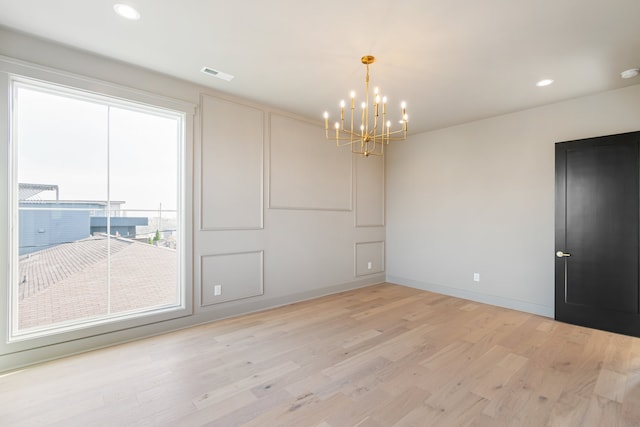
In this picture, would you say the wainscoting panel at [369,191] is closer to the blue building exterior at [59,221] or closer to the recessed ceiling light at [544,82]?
the recessed ceiling light at [544,82]

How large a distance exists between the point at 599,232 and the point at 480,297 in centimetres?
175

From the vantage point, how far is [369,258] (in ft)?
18.4

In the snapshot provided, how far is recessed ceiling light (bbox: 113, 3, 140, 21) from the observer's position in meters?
2.19

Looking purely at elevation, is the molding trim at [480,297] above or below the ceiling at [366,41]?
below

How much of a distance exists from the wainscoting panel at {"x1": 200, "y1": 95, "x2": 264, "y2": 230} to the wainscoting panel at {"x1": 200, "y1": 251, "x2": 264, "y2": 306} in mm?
402

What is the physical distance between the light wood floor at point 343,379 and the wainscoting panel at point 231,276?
431 mm

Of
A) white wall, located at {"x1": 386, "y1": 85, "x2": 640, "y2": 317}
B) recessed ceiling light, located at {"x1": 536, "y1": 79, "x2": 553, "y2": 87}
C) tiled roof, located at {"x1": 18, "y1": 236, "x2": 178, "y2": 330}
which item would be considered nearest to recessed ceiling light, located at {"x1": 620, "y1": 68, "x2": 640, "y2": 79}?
white wall, located at {"x1": 386, "y1": 85, "x2": 640, "y2": 317}

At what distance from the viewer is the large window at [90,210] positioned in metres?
2.64

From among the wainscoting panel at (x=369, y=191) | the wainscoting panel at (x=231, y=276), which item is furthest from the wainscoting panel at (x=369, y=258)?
the wainscoting panel at (x=231, y=276)

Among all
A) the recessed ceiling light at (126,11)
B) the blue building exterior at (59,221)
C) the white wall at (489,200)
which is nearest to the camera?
the recessed ceiling light at (126,11)

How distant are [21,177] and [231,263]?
215 centimetres

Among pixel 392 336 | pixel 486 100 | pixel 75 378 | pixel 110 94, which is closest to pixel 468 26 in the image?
pixel 486 100

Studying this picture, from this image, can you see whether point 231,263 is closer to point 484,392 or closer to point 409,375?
point 409,375

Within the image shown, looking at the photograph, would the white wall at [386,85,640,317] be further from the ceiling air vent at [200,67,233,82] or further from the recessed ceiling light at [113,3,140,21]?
the recessed ceiling light at [113,3,140,21]
